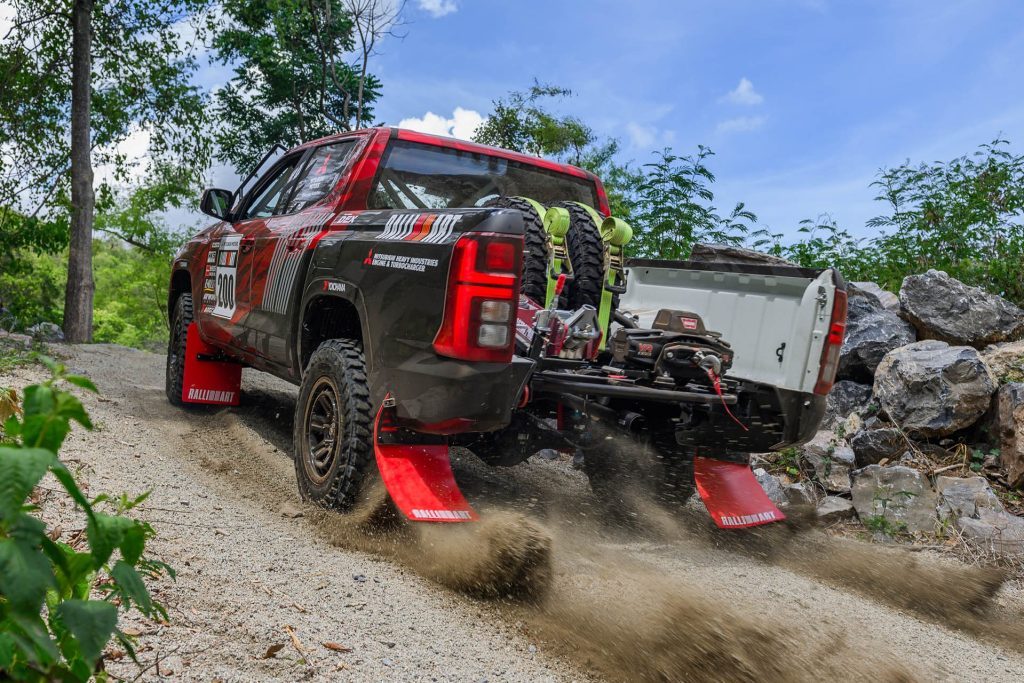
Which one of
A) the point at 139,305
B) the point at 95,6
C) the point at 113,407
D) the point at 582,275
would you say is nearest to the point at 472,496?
the point at 582,275

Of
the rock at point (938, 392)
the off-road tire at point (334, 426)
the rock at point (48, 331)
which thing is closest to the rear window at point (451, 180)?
the off-road tire at point (334, 426)

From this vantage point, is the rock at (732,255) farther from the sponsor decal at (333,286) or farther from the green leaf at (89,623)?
the green leaf at (89,623)

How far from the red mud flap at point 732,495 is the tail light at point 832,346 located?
2.35 ft

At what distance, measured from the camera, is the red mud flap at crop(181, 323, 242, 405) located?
6547 mm

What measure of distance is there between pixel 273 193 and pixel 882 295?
5.75m

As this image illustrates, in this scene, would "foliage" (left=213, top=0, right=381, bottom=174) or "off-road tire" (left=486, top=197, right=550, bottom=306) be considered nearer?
"off-road tire" (left=486, top=197, right=550, bottom=306)

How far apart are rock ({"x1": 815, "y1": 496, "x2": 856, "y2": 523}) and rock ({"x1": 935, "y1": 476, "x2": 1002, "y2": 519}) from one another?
53 cm

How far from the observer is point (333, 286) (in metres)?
4.12

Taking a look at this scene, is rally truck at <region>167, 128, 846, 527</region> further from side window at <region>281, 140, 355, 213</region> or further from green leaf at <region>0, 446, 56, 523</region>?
green leaf at <region>0, 446, 56, 523</region>

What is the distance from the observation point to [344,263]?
4.08 meters

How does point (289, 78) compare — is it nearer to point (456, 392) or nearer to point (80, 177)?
point (80, 177)

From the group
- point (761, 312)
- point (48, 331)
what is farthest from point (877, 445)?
point (48, 331)

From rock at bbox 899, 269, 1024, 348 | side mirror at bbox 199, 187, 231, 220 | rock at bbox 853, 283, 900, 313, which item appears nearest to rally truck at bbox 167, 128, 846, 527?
side mirror at bbox 199, 187, 231, 220

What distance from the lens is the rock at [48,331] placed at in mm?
13897
